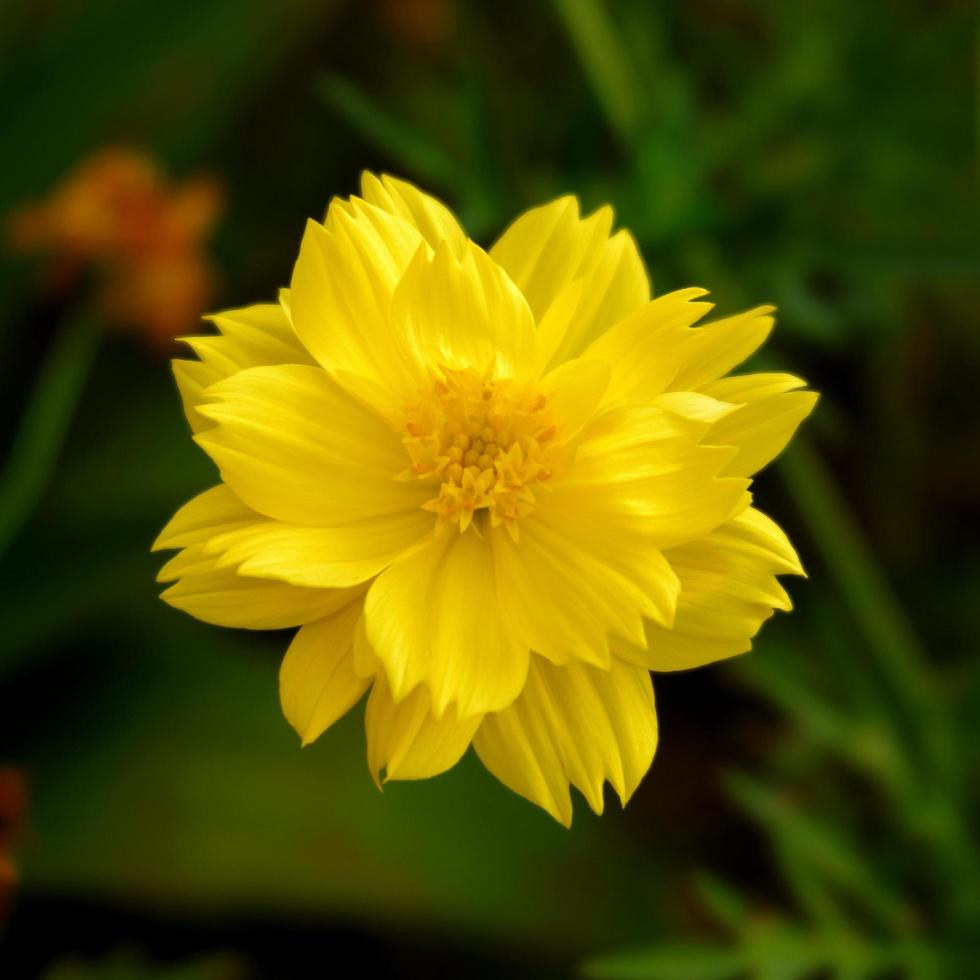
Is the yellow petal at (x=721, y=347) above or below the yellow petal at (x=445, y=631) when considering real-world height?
above

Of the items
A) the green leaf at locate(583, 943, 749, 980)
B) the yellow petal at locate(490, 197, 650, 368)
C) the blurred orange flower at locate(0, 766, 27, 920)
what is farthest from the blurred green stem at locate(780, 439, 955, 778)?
the blurred orange flower at locate(0, 766, 27, 920)

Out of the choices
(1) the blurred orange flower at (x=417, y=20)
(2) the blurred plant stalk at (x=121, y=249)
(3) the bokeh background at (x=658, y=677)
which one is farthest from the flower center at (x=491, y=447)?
(1) the blurred orange flower at (x=417, y=20)

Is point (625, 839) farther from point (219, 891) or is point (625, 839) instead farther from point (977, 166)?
point (977, 166)

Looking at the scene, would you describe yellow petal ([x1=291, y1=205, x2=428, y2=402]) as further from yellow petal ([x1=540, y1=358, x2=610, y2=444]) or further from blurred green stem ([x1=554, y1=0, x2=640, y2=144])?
blurred green stem ([x1=554, y1=0, x2=640, y2=144])

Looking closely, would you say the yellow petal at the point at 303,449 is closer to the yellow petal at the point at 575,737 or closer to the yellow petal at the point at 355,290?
the yellow petal at the point at 355,290

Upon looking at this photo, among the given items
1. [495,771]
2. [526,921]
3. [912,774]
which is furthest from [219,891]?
[912,774]

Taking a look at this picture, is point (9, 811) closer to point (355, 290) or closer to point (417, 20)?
point (355, 290)

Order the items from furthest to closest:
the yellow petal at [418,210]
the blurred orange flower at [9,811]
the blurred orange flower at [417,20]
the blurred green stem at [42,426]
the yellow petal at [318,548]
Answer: the blurred orange flower at [417,20] → the blurred green stem at [42,426] → the blurred orange flower at [9,811] → the yellow petal at [418,210] → the yellow petal at [318,548]
